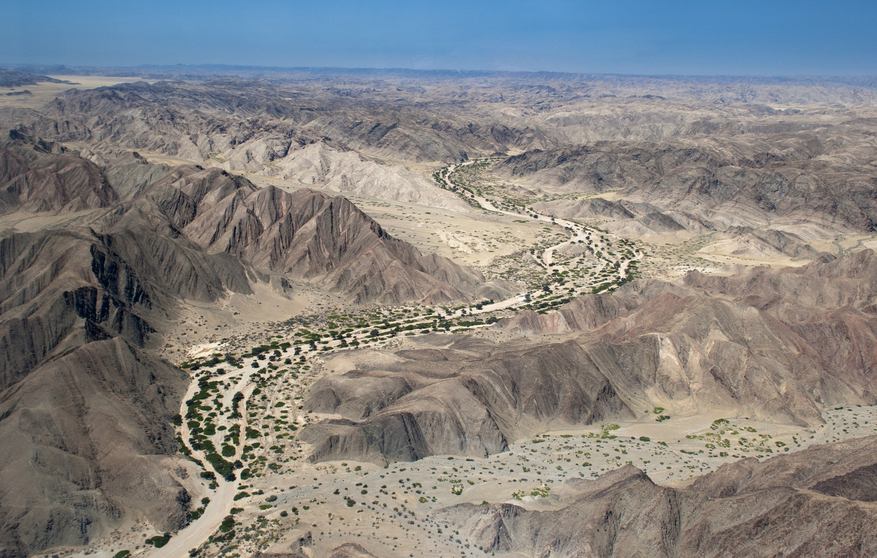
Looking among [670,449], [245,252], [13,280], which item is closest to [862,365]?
[670,449]

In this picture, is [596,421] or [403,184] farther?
[403,184]

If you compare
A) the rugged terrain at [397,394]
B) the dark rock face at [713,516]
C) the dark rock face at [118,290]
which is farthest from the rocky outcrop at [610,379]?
the dark rock face at [118,290]

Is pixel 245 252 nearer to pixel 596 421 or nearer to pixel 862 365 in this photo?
pixel 596 421

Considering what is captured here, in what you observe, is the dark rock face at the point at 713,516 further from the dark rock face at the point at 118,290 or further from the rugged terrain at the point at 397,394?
A: the dark rock face at the point at 118,290

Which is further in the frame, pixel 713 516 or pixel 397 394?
pixel 397 394

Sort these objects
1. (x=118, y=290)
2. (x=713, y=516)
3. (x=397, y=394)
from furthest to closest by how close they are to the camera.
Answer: (x=118, y=290) < (x=397, y=394) < (x=713, y=516)

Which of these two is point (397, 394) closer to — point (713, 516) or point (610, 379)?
point (610, 379)

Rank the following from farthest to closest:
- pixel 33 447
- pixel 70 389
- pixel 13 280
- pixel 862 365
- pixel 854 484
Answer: pixel 13 280
pixel 862 365
pixel 70 389
pixel 33 447
pixel 854 484

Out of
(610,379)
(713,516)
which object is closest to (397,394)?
(610,379)
